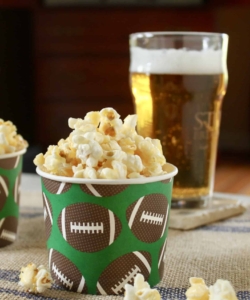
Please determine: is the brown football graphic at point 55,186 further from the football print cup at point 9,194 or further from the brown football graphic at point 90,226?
the football print cup at point 9,194

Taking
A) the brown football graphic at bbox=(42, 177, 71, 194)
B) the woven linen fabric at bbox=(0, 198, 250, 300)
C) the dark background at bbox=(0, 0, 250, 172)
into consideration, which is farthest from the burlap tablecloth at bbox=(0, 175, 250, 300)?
the dark background at bbox=(0, 0, 250, 172)

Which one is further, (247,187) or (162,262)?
(247,187)

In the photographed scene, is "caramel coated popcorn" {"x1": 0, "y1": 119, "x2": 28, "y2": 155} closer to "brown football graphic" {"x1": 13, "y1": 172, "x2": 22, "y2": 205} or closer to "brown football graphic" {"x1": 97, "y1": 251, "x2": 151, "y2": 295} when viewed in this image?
"brown football graphic" {"x1": 13, "y1": 172, "x2": 22, "y2": 205}

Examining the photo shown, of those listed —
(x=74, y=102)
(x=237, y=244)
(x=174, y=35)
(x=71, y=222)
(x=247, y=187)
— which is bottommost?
(x=247, y=187)

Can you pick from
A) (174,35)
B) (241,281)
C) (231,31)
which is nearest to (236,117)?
(231,31)

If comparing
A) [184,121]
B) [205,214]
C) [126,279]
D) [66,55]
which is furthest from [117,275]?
[66,55]

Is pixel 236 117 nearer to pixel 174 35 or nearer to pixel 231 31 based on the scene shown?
pixel 231 31
